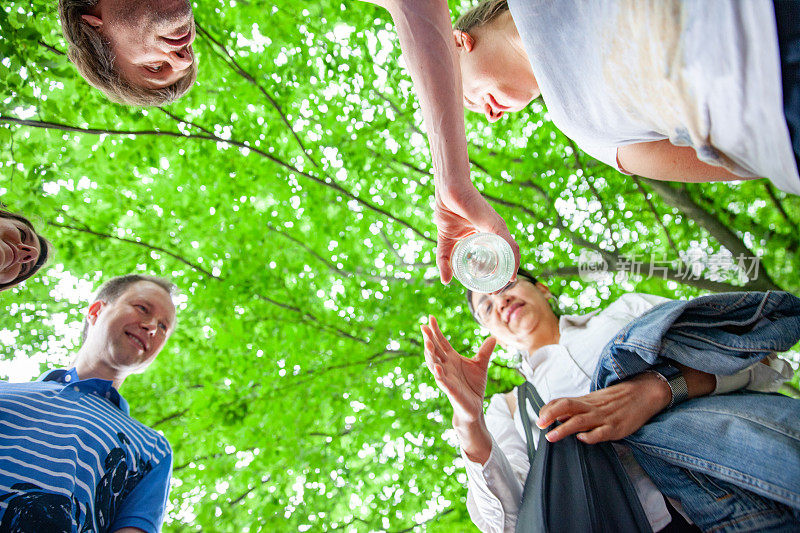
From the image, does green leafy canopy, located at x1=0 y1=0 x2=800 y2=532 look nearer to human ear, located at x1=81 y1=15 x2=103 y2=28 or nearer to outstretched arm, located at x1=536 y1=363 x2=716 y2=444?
human ear, located at x1=81 y1=15 x2=103 y2=28

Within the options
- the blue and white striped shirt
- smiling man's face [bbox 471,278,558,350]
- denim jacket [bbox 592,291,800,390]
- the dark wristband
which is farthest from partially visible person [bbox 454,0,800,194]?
the blue and white striped shirt

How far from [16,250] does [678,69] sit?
92.9 inches

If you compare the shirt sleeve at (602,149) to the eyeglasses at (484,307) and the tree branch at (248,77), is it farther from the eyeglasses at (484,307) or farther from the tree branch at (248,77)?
the tree branch at (248,77)

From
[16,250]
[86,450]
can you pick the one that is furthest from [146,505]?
[16,250]

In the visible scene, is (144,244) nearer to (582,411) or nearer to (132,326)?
(132,326)

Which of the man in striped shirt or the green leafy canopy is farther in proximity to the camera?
the green leafy canopy

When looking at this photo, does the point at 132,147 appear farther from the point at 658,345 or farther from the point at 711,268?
the point at 711,268

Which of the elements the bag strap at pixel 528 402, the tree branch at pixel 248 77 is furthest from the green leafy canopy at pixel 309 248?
the bag strap at pixel 528 402

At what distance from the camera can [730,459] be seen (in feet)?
3.98

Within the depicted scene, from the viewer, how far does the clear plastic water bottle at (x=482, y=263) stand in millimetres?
1520

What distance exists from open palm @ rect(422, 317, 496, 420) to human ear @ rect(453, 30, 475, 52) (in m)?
1.05

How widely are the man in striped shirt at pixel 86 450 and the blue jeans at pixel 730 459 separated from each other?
6.14 feet

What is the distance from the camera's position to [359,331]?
4.41m

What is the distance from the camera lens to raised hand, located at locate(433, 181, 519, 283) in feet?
4.17
